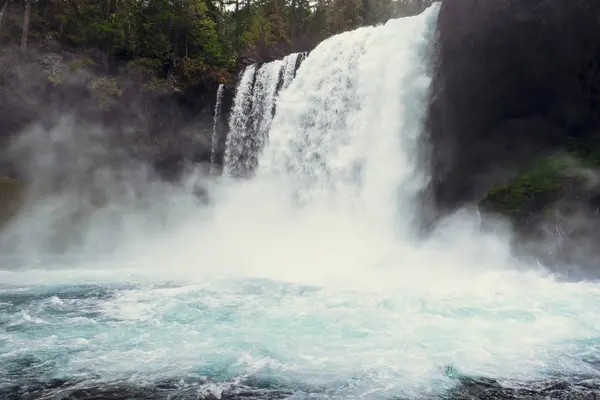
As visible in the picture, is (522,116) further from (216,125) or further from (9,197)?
(9,197)

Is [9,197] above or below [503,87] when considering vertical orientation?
below

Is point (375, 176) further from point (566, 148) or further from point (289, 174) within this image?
point (566, 148)

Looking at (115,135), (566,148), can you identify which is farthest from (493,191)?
(115,135)

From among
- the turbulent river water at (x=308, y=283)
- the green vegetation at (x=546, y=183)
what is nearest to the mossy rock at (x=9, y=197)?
the turbulent river water at (x=308, y=283)

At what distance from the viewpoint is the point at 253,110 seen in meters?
19.5

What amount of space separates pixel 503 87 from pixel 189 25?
54.0ft

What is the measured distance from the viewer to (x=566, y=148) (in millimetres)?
12617

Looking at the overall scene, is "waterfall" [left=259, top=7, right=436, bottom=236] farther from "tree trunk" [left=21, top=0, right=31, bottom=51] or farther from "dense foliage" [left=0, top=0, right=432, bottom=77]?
"tree trunk" [left=21, top=0, right=31, bottom=51]

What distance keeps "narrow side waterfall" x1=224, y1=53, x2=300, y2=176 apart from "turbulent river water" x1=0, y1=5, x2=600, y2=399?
199 mm

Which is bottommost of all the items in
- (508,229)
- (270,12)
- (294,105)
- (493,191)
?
(508,229)

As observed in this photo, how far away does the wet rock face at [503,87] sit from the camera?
12.1 m

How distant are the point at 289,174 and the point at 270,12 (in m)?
18.0

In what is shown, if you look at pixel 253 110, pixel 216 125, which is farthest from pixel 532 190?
pixel 216 125

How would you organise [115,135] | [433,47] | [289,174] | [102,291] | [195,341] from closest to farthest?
[195,341], [102,291], [433,47], [289,174], [115,135]
